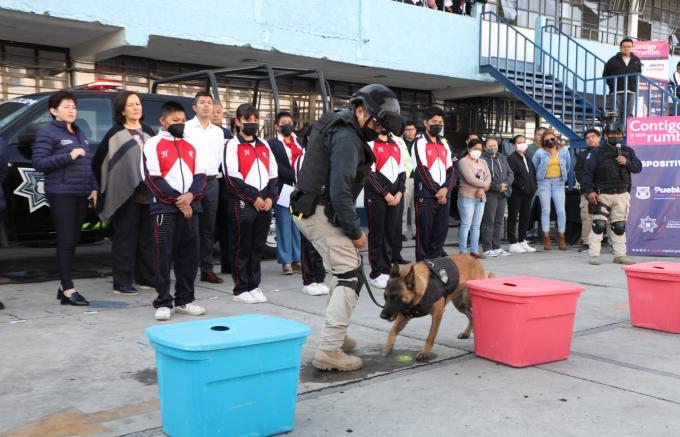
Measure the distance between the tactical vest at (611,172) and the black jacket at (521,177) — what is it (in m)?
1.33

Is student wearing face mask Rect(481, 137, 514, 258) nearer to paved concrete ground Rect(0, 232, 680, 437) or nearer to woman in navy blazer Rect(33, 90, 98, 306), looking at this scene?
paved concrete ground Rect(0, 232, 680, 437)

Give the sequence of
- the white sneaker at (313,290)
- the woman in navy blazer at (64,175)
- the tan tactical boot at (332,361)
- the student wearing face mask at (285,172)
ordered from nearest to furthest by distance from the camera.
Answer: the tan tactical boot at (332,361) < the woman in navy blazer at (64,175) < the white sneaker at (313,290) < the student wearing face mask at (285,172)

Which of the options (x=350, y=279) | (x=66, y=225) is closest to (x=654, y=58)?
(x=350, y=279)

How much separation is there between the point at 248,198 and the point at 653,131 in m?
6.35

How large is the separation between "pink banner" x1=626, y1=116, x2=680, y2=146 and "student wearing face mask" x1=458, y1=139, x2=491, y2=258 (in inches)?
85.8

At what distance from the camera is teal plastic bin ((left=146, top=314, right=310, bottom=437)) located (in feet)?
10.00

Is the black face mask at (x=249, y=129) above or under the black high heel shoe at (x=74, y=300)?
above

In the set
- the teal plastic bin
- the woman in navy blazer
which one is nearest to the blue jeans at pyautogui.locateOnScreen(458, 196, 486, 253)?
the woman in navy blazer

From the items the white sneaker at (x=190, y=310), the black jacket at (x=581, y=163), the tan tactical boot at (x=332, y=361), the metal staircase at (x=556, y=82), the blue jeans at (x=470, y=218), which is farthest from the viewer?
the metal staircase at (x=556, y=82)

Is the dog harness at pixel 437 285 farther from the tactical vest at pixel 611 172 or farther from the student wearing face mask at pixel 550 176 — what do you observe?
the student wearing face mask at pixel 550 176

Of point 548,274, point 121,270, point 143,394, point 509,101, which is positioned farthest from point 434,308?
point 509,101

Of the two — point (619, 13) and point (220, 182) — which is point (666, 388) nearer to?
point (220, 182)

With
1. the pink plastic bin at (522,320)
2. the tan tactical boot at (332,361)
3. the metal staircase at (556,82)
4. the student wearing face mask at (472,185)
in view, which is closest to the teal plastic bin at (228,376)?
the tan tactical boot at (332,361)

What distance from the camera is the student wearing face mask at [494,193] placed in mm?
10094
